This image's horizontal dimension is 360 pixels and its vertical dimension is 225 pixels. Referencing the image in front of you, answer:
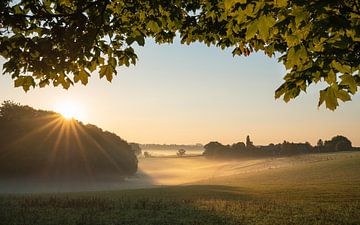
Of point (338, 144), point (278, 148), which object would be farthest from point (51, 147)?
point (338, 144)

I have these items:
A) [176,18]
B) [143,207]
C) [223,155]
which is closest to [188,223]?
[143,207]

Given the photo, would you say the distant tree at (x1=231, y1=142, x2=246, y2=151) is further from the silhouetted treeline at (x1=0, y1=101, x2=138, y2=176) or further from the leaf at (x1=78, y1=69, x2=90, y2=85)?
the leaf at (x1=78, y1=69, x2=90, y2=85)

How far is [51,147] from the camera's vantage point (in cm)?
6088

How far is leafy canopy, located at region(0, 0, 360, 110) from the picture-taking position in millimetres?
4914

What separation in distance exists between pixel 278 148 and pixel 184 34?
110 metres

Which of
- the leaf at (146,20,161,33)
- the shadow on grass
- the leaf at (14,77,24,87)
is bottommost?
the shadow on grass

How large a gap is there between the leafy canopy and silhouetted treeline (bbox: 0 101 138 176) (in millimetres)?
52574

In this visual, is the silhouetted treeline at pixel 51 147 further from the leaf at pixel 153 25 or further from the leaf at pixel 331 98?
the leaf at pixel 331 98

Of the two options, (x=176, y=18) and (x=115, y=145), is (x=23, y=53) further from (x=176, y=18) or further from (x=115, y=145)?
(x=115, y=145)

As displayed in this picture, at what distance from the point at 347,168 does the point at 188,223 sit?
46749mm

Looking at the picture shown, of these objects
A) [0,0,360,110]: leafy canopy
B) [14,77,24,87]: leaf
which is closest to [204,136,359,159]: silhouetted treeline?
[0,0,360,110]: leafy canopy

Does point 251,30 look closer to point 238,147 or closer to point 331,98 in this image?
point 331,98

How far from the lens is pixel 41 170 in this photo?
59.7 meters

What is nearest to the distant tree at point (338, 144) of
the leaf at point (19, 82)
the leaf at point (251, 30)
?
the leaf at point (19, 82)
